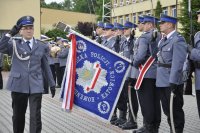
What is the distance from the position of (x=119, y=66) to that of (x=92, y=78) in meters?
0.55

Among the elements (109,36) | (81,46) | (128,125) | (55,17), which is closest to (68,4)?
(55,17)

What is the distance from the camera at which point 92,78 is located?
24.7 ft

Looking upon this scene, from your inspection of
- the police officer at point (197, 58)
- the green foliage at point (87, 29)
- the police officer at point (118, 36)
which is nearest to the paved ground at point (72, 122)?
the police officer at point (118, 36)

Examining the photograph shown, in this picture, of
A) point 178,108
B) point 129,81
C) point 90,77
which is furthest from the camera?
point 129,81

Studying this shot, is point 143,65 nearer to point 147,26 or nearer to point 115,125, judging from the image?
point 147,26

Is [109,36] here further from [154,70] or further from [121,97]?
[154,70]

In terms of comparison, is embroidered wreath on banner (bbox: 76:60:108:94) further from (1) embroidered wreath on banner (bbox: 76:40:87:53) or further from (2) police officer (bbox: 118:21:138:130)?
(2) police officer (bbox: 118:21:138:130)

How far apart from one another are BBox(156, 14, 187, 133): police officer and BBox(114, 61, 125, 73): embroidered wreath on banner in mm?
655

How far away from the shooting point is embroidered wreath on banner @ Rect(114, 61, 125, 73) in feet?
25.4

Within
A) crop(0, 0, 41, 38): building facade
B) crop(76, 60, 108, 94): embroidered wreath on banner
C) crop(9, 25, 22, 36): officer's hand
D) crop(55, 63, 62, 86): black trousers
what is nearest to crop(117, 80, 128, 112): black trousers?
crop(76, 60, 108, 94): embroidered wreath on banner

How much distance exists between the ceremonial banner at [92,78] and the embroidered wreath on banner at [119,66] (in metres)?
0.10

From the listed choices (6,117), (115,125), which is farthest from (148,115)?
(6,117)

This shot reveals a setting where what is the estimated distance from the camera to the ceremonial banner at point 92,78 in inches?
297

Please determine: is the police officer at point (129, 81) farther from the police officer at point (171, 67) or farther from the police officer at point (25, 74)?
the police officer at point (25, 74)
